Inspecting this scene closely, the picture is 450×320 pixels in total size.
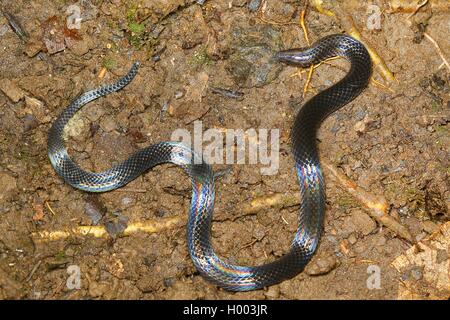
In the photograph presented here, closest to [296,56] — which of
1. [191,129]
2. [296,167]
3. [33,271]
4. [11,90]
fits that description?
[296,167]

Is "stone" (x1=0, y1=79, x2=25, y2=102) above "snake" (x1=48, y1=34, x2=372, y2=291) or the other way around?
above

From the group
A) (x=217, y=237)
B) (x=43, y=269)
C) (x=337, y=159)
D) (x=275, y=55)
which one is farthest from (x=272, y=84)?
(x=43, y=269)

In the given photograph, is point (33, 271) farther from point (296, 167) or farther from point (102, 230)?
point (296, 167)

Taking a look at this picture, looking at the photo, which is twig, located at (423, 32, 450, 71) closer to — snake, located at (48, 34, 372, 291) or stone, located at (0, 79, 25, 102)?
snake, located at (48, 34, 372, 291)

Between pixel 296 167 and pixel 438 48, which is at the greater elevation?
pixel 438 48

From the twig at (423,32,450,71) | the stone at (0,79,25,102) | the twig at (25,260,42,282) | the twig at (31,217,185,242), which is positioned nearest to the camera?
the twig at (25,260,42,282)

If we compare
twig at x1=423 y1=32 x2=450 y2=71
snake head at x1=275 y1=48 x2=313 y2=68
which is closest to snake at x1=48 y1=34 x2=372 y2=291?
snake head at x1=275 y1=48 x2=313 y2=68
